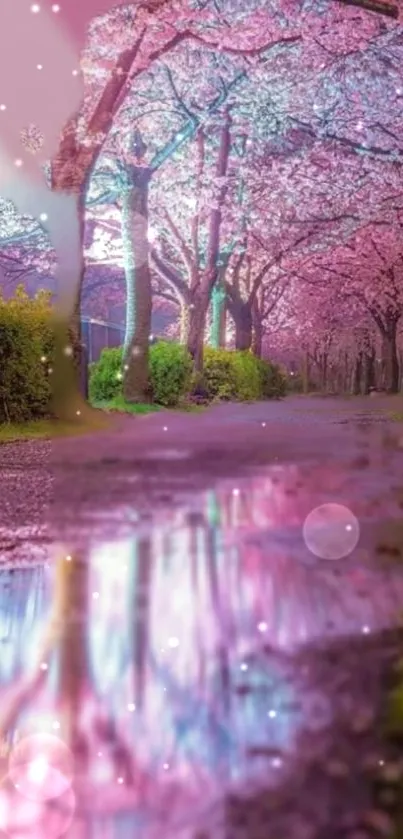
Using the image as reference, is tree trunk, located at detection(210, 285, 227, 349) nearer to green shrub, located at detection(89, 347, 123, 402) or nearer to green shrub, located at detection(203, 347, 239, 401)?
green shrub, located at detection(203, 347, 239, 401)

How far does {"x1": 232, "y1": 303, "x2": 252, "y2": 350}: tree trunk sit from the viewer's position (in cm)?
4828

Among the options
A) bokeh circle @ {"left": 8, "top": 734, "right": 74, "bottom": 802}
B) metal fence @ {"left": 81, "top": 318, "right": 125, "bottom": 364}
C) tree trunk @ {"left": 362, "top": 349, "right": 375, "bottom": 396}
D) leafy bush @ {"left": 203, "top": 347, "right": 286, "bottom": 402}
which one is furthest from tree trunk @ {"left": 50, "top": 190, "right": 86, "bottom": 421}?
tree trunk @ {"left": 362, "top": 349, "right": 375, "bottom": 396}

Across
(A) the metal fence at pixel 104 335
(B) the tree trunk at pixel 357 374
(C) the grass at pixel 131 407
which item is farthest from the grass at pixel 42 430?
(B) the tree trunk at pixel 357 374

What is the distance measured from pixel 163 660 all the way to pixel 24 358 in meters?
12.8

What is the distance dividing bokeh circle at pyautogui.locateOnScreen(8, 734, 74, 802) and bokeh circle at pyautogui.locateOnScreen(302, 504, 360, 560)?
4.13 meters

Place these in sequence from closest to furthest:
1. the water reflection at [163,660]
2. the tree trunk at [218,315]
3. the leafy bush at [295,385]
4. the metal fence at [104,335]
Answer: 1. the water reflection at [163,660]
2. the tree trunk at [218,315]
3. the metal fence at [104,335]
4. the leafy bush at [295,385]

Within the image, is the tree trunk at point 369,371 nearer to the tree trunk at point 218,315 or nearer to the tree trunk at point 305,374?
the tree trunk at point 305,374

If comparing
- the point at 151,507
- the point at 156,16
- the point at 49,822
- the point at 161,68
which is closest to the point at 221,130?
the point at 161,68

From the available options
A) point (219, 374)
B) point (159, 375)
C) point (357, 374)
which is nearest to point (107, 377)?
point (159, 375)

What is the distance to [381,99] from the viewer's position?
27.6 m

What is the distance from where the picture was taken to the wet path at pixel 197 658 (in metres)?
3.27

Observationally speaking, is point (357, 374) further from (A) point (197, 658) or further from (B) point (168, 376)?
(A) point (197, 658)

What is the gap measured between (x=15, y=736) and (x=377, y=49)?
25.5m

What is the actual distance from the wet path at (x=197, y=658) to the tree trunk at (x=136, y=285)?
16.5m
